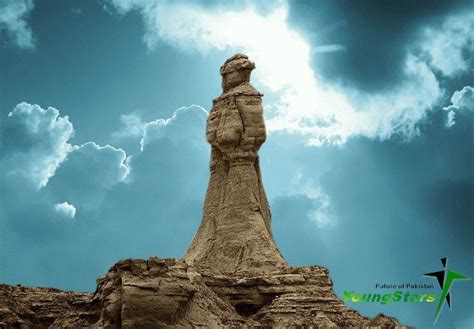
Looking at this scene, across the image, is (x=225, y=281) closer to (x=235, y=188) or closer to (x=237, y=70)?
(x=235, y=188)

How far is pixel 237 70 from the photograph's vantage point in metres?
53.9

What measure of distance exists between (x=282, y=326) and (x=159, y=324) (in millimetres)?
6704

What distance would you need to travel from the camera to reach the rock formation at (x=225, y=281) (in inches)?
1633

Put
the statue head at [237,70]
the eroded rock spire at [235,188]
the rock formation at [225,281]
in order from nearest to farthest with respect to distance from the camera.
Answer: the rock formation at [225,281] < the eroded rock spire at [235,188] < the statue head at [237,70]

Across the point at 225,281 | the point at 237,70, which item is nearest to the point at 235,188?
the point at 225,281

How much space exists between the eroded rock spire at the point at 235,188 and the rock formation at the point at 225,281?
0.14 feet

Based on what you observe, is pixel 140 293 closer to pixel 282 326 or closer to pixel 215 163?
pixel 282 326

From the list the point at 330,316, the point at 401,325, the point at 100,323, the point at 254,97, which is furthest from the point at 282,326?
the point at 254,97

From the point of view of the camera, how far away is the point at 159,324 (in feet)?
135

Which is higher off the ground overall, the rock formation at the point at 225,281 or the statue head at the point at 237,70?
the statue head at the point at 237,70

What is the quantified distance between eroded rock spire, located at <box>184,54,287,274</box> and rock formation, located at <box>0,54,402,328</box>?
4 centimetres

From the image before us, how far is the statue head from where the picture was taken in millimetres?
53906

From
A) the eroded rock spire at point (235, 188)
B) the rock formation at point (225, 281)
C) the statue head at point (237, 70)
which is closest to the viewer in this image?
the rock formation at point (225, 281)

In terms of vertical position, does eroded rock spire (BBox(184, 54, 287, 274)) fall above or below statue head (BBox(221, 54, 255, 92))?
below
